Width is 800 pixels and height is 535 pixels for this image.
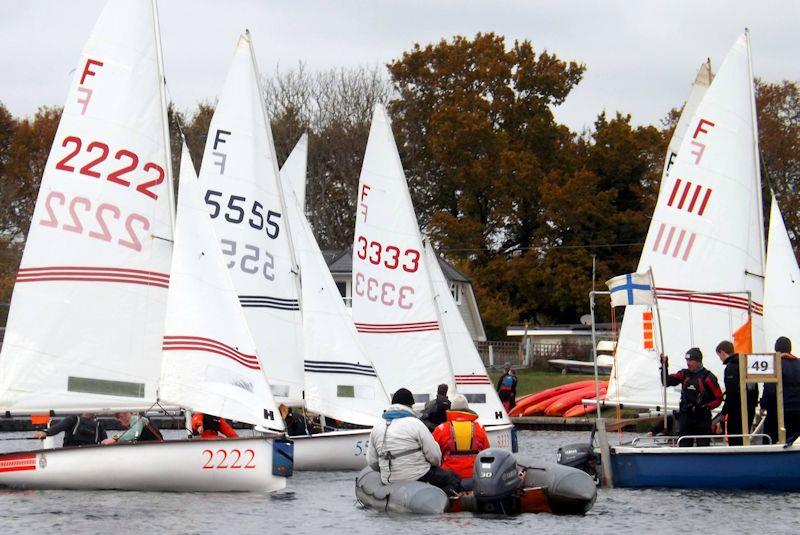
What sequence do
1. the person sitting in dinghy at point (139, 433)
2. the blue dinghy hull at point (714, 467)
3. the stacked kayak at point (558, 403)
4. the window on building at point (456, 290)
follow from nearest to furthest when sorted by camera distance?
the blue dinghy hull at point (714, 467) < the person sitting in dinghy at point (139, 433) < the stacked kayak at point (558, 403) < the window on building at point (456, 290)

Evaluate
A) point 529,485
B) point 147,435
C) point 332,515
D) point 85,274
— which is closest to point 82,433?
point 147,435

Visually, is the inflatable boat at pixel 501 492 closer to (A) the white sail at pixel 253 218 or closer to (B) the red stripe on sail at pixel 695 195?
(A) the white sail at pixel 253 218

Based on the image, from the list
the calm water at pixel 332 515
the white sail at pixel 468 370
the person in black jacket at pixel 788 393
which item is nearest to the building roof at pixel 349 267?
the white sail at pixel 468 370

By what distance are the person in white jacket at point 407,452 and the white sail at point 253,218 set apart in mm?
7194

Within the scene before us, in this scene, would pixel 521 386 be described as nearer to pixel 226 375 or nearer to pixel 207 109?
pixel 226 375

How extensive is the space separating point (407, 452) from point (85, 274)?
560cm

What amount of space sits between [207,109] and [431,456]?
2107 inches

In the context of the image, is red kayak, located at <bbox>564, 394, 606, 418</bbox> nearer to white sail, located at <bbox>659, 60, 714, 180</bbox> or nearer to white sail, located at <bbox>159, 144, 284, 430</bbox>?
white sail, located at <bbox>659, 60, 714, 180</bbox>

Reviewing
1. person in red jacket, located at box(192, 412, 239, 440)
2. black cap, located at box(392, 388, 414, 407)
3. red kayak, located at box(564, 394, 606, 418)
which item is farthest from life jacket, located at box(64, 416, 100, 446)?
red kayak, located at box(564, 394, 606, 418)

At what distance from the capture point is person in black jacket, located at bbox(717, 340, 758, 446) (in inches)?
767

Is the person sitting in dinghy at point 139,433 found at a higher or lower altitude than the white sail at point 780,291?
lower

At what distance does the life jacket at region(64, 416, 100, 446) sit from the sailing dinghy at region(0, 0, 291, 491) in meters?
0.77

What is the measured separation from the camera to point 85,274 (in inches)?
793

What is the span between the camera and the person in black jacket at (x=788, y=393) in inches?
754
